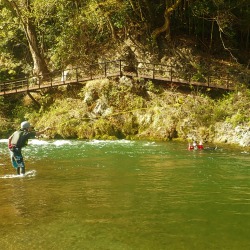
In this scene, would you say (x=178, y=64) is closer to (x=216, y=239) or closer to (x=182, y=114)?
(x=182, y=114)

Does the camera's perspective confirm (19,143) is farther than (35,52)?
No

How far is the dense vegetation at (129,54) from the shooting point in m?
23.3

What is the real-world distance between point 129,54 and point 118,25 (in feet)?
7.36

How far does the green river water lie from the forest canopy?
580 inches

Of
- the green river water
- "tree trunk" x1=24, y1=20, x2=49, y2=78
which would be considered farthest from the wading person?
"tree trunk" x1=24, y1=20, x2=49, y2=78

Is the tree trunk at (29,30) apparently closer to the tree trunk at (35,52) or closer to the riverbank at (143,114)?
the tree trunk at (35,52)

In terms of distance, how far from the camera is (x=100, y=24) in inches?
1135

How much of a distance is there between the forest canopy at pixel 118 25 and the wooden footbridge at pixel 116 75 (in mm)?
1190

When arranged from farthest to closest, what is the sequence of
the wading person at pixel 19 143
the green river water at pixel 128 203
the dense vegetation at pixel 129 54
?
the dense vegetation at pixel 129 54, the wading person at pixel 19 143, the green river water at pixel 128 203

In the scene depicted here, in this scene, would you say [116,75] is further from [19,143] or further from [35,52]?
[19,143]

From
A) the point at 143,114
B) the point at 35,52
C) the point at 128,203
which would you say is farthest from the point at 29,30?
the point at 128,203

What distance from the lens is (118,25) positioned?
28578mm

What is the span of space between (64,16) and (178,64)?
32.8ft

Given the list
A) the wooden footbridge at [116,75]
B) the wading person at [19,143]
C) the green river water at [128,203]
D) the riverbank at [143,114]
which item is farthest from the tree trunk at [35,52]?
the wading person at [19,143]
